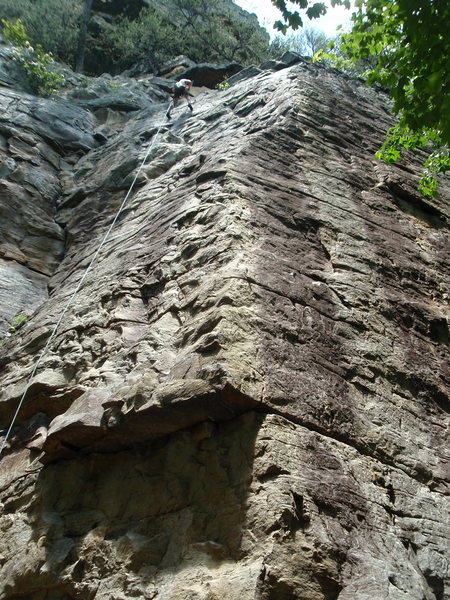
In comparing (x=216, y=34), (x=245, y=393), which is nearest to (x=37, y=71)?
(x=216, y=34)

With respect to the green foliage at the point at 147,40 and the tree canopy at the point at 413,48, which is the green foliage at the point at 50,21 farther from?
the tree canopy at the point at 413,48

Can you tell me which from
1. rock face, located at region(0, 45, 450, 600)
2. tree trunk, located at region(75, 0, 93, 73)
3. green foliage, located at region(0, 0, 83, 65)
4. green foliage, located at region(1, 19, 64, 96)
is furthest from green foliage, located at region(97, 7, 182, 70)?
rock face, located at region(0, 45, 450, 600)

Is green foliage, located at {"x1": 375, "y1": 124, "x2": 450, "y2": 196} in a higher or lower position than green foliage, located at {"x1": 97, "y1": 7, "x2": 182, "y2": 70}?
lower

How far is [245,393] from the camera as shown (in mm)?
4117

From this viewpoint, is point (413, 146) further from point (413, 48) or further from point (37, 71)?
point (37, 71)

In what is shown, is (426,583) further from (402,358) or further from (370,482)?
(402,358)

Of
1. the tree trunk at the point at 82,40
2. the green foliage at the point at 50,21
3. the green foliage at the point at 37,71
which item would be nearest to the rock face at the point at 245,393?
the green foliage at the point at 37,71

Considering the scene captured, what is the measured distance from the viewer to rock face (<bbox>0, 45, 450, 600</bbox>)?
3680 millimetres

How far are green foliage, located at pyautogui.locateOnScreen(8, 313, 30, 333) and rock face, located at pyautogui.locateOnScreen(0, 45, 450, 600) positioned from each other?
0.34 metres

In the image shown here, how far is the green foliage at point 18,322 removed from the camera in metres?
7.96

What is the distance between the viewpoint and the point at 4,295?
8625 millimetres

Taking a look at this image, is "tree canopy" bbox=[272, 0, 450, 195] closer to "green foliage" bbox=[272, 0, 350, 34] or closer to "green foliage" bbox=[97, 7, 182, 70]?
"green foliage" bbox=[272, 0, 350, 34]

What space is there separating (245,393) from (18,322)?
16.3 ft

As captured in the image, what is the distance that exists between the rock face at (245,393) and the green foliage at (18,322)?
0.34 meters
